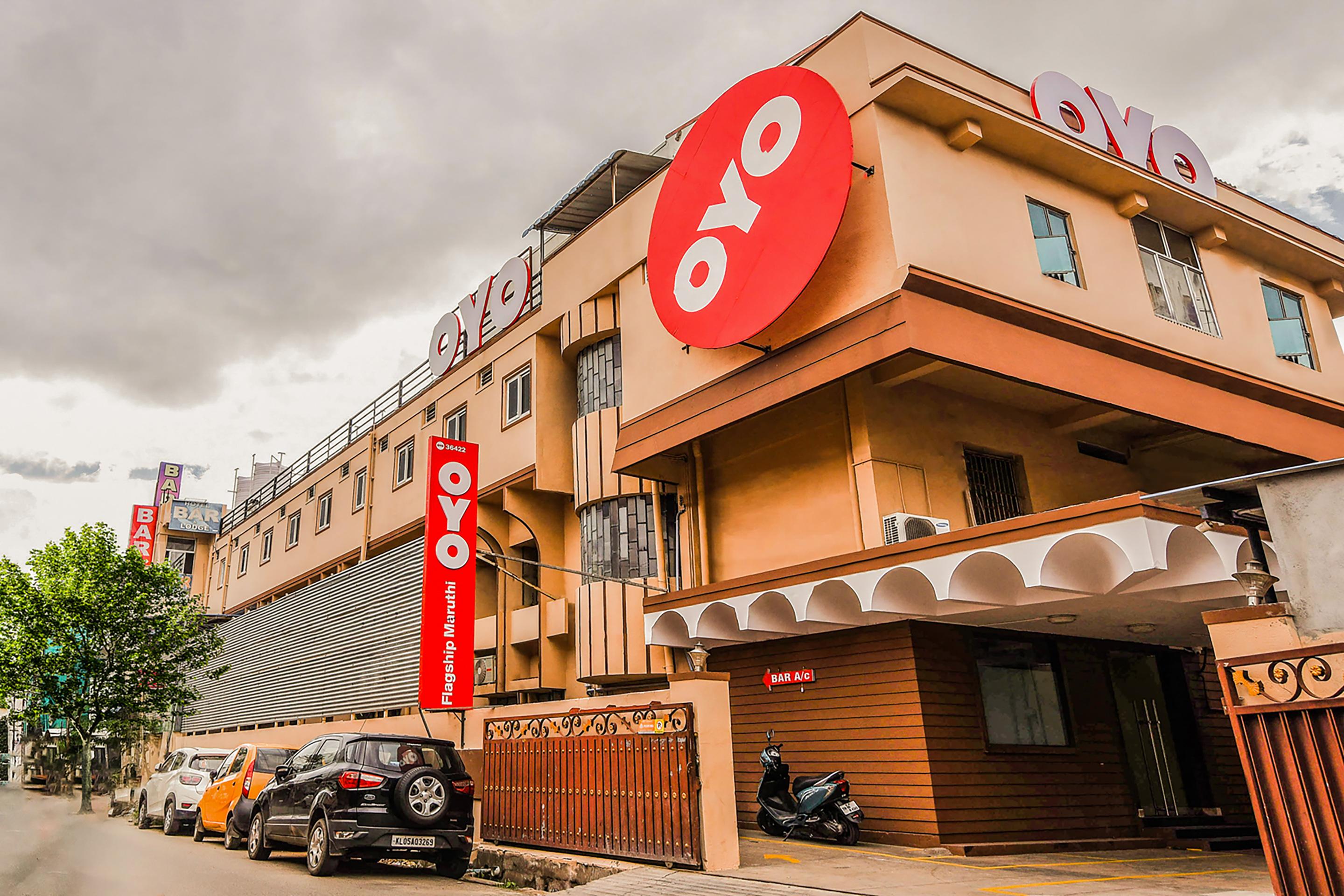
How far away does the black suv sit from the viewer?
10305mm

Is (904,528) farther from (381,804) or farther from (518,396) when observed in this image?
(518,396)

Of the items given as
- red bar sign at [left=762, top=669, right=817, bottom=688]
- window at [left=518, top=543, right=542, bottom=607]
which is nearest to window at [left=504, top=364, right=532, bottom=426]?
window at [left=518, top=543, right=542, bottom=607]

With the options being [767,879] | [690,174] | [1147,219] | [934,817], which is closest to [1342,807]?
[767,879]

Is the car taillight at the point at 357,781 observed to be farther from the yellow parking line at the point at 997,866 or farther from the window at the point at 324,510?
the window at the point at 324,510

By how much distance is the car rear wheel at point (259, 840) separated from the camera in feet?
40.4

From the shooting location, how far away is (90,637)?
1070 inches

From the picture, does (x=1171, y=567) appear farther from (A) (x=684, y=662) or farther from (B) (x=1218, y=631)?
(A) (x=684, y=662)

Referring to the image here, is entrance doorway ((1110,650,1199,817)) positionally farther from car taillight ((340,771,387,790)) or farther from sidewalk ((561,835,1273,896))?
car taillight ((340,771,387,790))

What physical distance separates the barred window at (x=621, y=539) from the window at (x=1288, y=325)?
40.1ft

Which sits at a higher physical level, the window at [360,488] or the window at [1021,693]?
the window at [360,488]

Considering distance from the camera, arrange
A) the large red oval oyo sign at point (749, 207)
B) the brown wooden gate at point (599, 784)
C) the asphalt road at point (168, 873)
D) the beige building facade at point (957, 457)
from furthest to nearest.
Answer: the large red oval oyo sign at point (749, 207) < the beige building facade at point (957, 457) < the asphalt road at point (168, 873) < the brown wooden gate at point (599, 784)

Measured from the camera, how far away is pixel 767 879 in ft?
28.2

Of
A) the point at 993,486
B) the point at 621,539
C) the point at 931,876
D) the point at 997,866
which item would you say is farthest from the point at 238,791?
the point at 993,486

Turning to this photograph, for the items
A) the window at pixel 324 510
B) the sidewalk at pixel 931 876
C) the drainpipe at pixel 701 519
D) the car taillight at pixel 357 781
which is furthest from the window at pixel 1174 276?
the window at pixel 324 510
